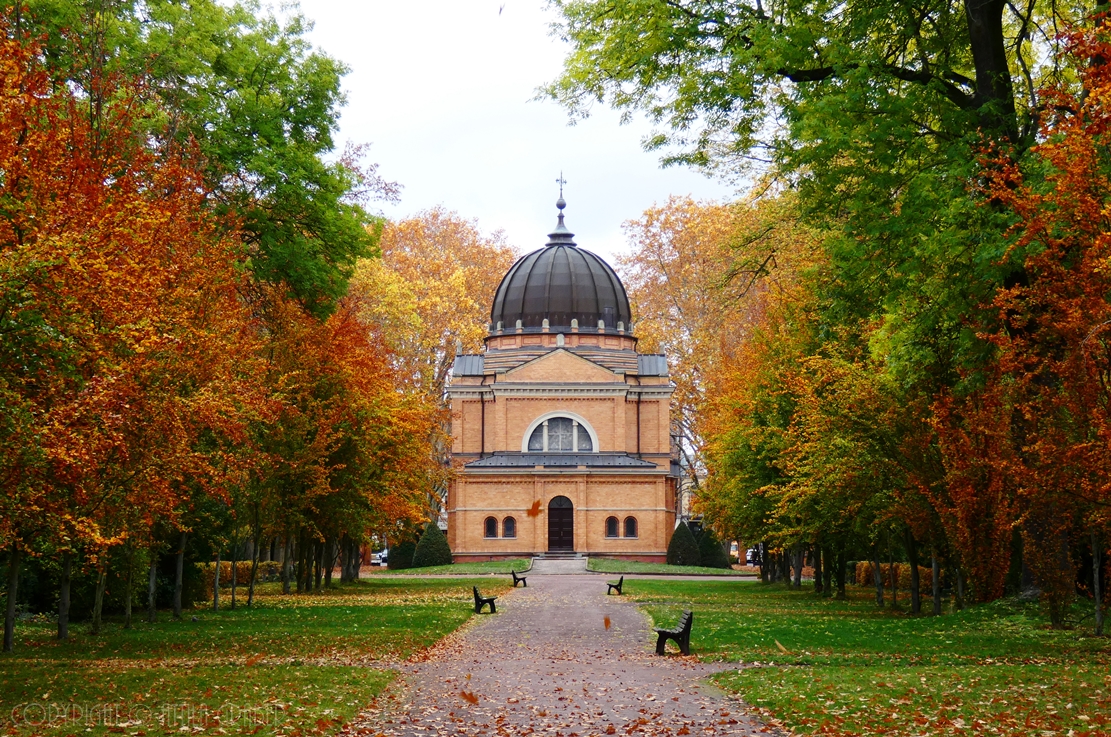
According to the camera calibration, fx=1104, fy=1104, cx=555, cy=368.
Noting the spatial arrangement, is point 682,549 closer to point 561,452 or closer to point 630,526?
point 630,526

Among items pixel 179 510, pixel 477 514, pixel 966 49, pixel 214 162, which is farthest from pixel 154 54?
pixel 477 514

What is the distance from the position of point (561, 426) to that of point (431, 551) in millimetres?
10471

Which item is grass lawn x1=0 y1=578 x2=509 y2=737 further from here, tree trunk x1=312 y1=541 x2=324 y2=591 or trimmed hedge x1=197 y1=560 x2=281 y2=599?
tree trunk x1=312 y1=541 x2=324 y2=591

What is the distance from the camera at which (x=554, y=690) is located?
41.8ft

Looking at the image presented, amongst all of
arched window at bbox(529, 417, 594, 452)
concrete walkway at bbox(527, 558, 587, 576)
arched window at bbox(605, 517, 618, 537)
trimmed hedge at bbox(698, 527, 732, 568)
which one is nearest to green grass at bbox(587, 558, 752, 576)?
concrete walkway at bbox(527, 558, 587, 576)

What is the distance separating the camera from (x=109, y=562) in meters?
20.4

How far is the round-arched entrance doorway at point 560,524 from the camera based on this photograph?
188ft

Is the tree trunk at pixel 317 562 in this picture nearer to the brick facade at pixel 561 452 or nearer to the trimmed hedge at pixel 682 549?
the brick facade at pixel 561 452

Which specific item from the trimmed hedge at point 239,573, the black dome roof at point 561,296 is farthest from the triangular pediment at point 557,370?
the trimmed hedge at point 239,573

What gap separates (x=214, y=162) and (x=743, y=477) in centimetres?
1604

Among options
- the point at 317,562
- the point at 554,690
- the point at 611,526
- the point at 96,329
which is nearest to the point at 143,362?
the point at 96,329

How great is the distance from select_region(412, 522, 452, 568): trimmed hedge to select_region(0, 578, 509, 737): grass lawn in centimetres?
3010

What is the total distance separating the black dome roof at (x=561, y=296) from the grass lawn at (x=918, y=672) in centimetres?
4065

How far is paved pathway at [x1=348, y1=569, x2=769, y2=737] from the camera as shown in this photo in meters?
10.5
